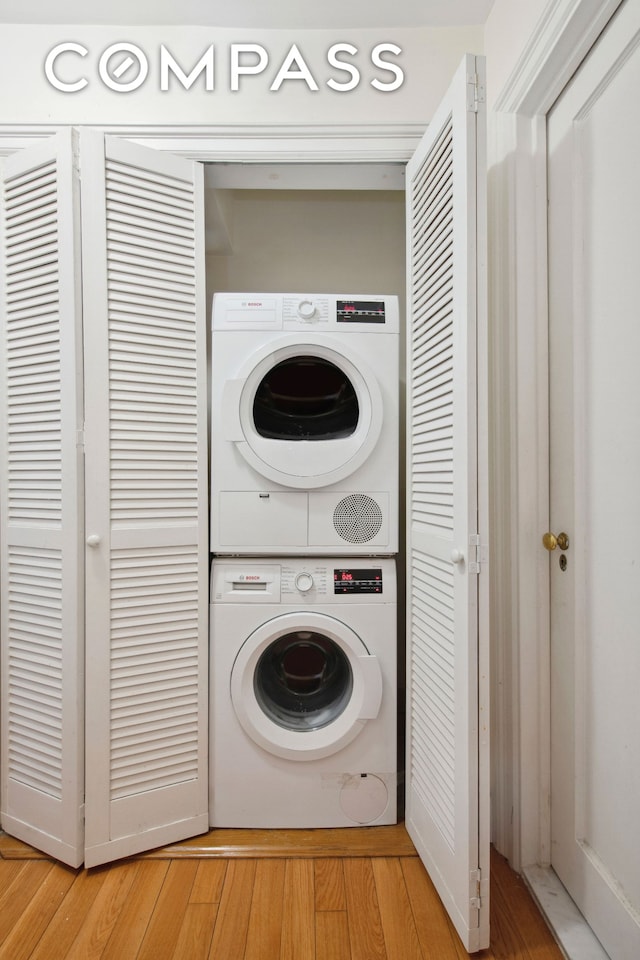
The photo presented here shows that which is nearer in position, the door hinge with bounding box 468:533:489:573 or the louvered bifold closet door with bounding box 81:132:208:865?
the door hinge with bounding box 468:533:489:573

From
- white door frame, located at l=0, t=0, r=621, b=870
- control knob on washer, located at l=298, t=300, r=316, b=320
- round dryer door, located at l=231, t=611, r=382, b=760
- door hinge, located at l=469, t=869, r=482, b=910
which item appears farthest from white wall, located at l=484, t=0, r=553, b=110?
door hinge, located at l=469, t=869, r=482, b=910

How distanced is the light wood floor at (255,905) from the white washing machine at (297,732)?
0.08 metres

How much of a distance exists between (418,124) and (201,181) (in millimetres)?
710

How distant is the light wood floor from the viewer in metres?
1.29

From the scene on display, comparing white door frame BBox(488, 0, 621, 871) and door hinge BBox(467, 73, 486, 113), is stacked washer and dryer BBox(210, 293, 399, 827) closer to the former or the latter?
white door frame BBox(488, 0, 621, 871)

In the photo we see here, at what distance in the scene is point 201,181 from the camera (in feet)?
5.56

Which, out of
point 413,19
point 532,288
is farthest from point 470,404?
point 413,19

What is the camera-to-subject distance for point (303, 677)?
1.88 m

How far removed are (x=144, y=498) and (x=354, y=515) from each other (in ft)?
2.14

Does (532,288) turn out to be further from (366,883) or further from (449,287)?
(366,883)

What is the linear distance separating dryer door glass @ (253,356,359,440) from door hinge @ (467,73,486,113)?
0.79 m

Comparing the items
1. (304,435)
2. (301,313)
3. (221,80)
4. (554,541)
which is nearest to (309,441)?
(304,435)

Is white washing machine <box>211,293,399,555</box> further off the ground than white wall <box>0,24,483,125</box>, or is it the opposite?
white wall <box>0,24,483,125</box>

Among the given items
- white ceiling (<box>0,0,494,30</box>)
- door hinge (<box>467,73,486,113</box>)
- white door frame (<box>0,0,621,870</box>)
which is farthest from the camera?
white ceiling (<box>0,0,494,30</box>)
